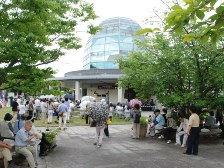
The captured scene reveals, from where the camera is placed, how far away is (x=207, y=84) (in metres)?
13.7

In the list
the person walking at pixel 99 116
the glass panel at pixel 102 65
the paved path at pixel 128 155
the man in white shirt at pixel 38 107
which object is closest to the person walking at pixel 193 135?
the paved path at pixel 128 155

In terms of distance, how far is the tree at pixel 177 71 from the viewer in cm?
1303

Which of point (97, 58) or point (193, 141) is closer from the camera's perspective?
point (193, 141)

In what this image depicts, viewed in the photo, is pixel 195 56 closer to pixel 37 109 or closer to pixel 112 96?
pixel 37 109

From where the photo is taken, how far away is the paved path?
9375 millimetres

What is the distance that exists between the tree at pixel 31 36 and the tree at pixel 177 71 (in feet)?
10.8

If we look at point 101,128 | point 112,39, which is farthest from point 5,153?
point 112,39

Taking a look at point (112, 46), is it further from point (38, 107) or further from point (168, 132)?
point (168, 132)

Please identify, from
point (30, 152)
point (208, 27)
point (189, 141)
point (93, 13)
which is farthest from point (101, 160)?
point (208, 27)

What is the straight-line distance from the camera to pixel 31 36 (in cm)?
824

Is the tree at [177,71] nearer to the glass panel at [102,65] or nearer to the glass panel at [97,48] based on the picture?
the glass panel at [102,65]

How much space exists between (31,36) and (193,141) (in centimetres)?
644

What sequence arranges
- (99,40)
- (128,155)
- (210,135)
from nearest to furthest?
1. (128,155)
2. (210,135)
3. (99,40)

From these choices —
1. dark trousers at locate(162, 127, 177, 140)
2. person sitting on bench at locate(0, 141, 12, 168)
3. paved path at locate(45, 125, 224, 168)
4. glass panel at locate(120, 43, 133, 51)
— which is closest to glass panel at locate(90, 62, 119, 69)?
glass panel at locate(120, 43, 133, 51)
